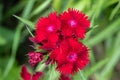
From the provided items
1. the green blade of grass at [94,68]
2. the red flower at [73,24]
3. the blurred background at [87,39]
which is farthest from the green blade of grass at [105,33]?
the red flower at [73,24]

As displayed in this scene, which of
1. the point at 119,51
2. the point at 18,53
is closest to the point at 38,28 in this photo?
the point at 119,51

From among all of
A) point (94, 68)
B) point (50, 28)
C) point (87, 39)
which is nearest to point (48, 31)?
point (50, 28)

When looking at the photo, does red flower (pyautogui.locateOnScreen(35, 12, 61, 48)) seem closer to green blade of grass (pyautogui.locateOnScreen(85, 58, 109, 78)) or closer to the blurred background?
the blurred background

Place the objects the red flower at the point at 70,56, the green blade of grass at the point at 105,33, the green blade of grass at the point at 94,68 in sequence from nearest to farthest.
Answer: the red flower at the point at 70,56 < the green blade of grass at the point at 94,68 < the green blade of grass at the point at 105,33

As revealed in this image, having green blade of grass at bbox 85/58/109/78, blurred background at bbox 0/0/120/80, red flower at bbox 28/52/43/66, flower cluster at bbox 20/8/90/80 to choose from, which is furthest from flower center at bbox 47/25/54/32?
green blade of grass at bbox 85/58/109/78

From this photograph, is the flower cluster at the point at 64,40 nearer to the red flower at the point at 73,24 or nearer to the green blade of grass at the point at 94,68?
the red flower at the point at 73,24

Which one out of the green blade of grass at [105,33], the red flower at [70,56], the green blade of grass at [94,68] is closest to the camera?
the red flower at [70,56]
